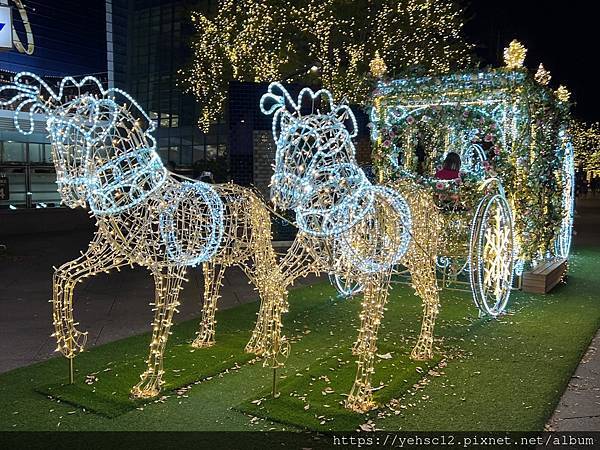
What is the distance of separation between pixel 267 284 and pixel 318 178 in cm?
113

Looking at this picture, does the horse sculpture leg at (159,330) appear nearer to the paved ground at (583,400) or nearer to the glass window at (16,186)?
the paved ground at (583,400)

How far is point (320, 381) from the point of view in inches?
183

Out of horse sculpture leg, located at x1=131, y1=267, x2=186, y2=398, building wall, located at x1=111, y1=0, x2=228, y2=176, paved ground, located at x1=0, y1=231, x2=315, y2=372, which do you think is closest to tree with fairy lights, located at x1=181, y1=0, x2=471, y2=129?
paved ground, located at x1=0, y1=231, x2=315, y2=372

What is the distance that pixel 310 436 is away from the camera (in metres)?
3.78

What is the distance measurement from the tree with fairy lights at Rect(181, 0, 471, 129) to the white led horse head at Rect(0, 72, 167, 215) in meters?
12.6

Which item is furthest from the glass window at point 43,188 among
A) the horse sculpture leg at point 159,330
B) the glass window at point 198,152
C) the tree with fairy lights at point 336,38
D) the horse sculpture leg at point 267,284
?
the glass window at point 198,152

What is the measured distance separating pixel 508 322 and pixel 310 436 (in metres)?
3.79

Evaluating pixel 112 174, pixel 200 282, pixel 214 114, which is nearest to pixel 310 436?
pixel 112 174

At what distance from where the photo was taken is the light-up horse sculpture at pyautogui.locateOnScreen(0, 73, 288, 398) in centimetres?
392

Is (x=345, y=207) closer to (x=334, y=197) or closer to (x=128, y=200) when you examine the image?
(x=334, y=197)

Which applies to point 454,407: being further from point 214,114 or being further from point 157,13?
point 157,13

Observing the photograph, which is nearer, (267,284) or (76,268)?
(76,268)

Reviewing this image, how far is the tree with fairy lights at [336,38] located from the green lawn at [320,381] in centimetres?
1090

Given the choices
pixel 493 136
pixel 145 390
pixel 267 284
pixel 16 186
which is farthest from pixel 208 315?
pixel 16 186
